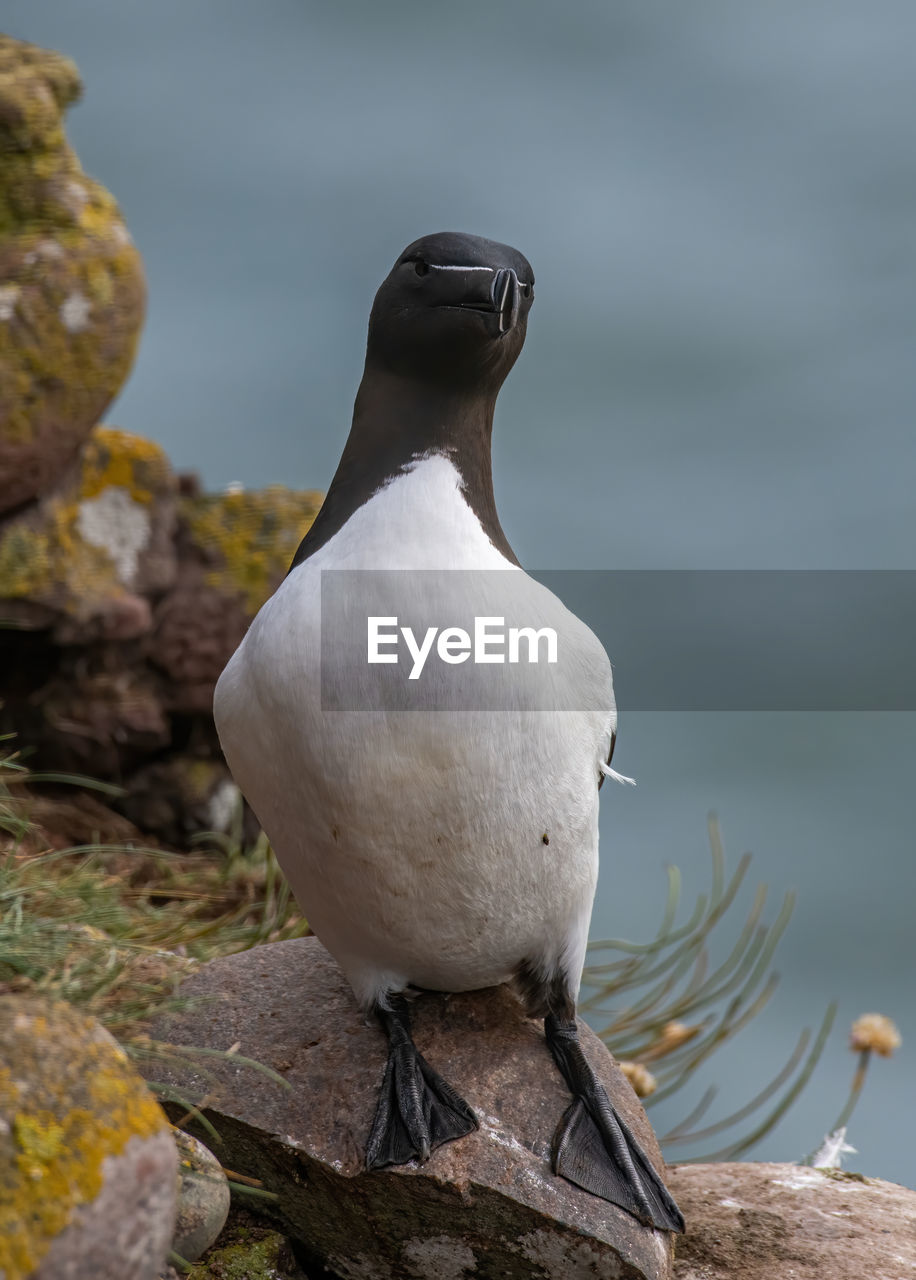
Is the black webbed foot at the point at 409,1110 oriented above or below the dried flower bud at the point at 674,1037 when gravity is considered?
above

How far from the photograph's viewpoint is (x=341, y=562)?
3.23 m

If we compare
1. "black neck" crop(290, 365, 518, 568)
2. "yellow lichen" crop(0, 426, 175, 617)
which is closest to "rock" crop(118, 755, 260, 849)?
"yellow lichen" crop(0, 426, 175, 617)

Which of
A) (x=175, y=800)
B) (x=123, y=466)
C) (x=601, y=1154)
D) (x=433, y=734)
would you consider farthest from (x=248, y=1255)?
(x=123, y=466)

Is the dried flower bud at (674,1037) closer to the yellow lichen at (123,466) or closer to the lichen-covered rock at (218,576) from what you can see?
the lichen-covered rock at (218,576)

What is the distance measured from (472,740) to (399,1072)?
0.94 metres

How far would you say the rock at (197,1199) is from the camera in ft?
9.79

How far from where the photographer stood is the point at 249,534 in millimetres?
6590

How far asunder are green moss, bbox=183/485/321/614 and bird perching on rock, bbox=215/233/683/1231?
121 inches

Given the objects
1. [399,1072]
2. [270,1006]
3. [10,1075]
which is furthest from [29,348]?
[10,1075]

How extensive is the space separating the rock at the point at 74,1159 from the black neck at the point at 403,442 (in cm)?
147

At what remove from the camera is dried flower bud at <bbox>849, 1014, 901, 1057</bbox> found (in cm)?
492

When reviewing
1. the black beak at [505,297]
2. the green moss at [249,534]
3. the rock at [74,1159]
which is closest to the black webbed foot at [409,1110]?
the rock at [74,1159]

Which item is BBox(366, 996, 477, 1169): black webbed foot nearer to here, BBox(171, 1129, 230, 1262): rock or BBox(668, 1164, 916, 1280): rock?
BBox(171, 1129, 230, 1262): rock

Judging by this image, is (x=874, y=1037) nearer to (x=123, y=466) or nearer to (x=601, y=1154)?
(x=601, y=1154)
